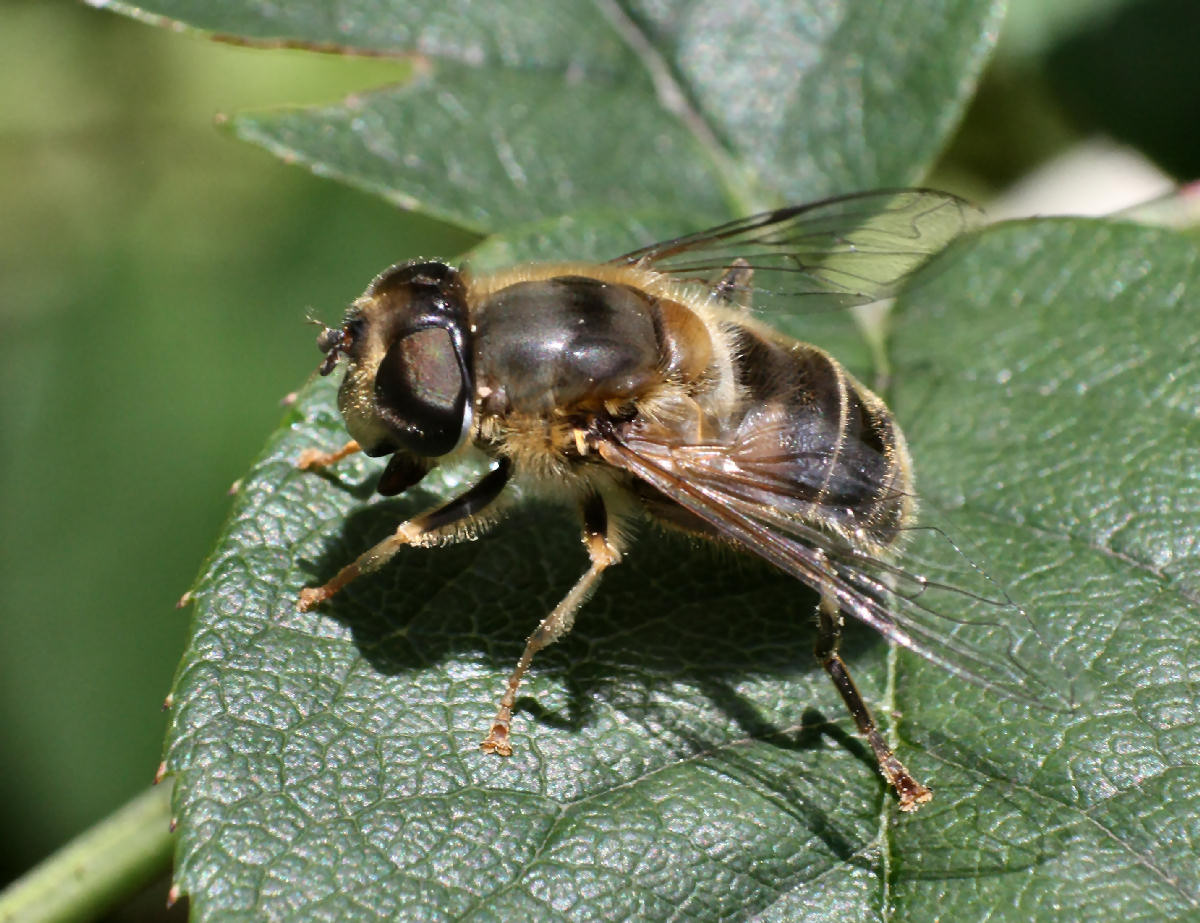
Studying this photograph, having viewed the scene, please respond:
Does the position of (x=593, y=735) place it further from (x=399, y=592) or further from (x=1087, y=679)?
(x=1087, y=679)

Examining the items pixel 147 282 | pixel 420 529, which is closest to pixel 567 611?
pixel 420 529

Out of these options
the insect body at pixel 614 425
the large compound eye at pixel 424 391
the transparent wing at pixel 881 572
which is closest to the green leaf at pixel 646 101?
the insect body at pixel 614 425

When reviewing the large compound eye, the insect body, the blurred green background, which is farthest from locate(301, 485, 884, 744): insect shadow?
the blurred green background

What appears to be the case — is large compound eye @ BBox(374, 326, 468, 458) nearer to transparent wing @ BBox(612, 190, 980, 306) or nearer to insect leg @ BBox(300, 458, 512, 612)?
insect leg @ BBox(300, 458, 512, 612)

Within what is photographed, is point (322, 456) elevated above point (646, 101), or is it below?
below

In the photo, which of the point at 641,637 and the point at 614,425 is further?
the point at 641,637

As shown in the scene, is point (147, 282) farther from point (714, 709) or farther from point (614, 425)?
point (714, 709)

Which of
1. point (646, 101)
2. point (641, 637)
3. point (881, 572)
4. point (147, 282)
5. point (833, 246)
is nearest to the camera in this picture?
point (881, 572)
